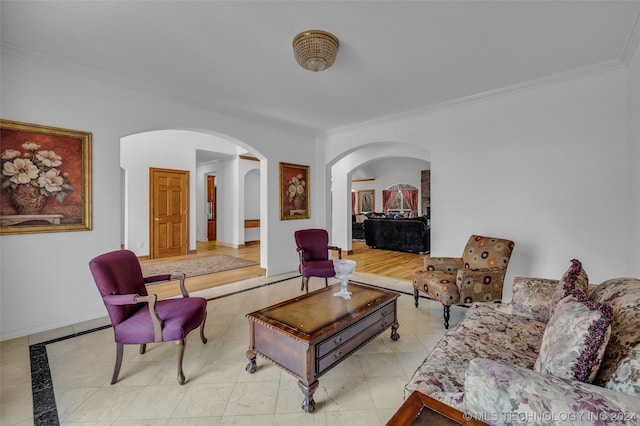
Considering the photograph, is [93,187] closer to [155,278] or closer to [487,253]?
[155,278]

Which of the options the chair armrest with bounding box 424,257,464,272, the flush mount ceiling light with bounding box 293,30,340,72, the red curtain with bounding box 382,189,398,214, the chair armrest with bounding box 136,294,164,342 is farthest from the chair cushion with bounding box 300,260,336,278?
the red curtain with bounding box 382,189,398,214

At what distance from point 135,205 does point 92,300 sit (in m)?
3.65

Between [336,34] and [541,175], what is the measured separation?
9.22ft

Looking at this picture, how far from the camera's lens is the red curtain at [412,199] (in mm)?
11992

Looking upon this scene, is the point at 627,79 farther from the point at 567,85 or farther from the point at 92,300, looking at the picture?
the point at 92,300

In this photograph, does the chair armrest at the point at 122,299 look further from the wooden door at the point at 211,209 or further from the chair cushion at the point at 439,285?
the wooden door at the point at 211,209

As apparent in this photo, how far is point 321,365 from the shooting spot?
67.9 inches

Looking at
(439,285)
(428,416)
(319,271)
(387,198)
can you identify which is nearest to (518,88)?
(439,285)

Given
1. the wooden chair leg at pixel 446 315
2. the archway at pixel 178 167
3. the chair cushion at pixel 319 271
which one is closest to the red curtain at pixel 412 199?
the archway at pixel 178 167

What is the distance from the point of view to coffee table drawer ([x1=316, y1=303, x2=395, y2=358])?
174cm

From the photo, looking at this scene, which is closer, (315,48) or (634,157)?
(315,48)

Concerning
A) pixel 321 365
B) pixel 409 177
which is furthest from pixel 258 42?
pixel 409 177

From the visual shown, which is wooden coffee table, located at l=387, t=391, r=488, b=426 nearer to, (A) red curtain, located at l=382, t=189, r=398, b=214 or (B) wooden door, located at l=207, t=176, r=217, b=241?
(B) wooden door, located at l=207, t=176, r=217, b=241

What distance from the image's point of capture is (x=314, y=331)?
1744 mm
